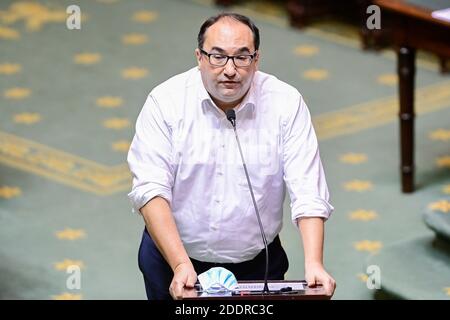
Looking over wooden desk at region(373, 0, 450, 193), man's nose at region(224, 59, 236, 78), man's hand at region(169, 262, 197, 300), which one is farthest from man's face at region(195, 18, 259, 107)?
wooden desk at region(373, 0, 450, 193)

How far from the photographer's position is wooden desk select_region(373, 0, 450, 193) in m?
6.99

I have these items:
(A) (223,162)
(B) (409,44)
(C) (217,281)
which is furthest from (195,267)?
(B) (409,44)

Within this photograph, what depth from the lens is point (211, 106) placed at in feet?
14.5

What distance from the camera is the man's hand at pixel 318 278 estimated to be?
402 centimetres

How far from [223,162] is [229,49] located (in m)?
0.45

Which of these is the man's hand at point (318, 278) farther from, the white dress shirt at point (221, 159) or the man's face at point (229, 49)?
the man's face at point (229, 49)

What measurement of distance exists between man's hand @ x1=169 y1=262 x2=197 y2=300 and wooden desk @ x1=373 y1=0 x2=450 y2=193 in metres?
3.25

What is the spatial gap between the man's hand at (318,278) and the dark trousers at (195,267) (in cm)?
52

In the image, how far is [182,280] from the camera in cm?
402

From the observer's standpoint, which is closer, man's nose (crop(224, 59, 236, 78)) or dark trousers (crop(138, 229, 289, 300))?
man's nose (crop(224, 59, 236, 78))

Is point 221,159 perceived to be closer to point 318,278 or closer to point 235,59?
point 235,59

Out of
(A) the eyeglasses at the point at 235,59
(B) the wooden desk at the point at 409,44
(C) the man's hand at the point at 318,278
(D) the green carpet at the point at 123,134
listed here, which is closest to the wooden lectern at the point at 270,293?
(C) the man's hand at the point at 318,278

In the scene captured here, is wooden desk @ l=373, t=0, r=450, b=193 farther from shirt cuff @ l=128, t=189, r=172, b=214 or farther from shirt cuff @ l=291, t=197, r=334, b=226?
shirt cuff @ l=128, t=189, r=172, b=214
